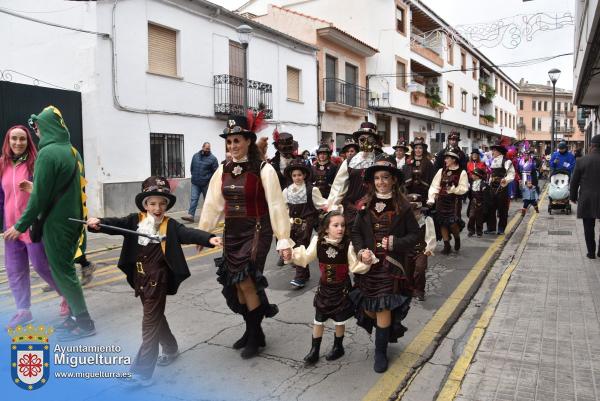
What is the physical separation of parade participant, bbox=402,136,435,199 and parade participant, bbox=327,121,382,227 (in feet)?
8.16

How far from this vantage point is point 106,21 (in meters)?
12.9

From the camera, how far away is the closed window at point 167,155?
14.6 m

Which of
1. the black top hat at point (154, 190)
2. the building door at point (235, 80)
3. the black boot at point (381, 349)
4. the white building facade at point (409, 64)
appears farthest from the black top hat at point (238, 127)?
the white building facade at point (409, 64)

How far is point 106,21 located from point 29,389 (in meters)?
11.6

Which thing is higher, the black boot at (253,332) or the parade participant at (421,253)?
the parade participant at (421,253)

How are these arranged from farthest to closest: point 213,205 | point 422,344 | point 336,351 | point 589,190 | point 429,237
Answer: point 589,190, point 429,237, point 422,344, point 213,205, point 336,351

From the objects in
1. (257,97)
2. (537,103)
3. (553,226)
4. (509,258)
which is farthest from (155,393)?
(537,103)

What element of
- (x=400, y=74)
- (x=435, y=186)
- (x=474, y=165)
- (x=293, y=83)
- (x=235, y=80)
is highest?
(x=400, y=74)

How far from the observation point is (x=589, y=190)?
7.70 meters

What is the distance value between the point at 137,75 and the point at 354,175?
9.92 m

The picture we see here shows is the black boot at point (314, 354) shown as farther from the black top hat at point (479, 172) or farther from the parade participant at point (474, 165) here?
the parade participant at point (474, 165)

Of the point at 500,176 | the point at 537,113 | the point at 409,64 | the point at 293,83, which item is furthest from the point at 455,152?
the point at 537,113

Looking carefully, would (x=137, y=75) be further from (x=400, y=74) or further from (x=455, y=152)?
(x=400, y=74)

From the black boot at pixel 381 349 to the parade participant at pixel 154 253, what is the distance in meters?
1.44
